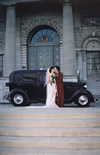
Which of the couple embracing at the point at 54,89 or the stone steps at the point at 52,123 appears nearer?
the stone steps at the point at 52,123

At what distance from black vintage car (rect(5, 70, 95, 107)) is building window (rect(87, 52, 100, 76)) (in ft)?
35.7

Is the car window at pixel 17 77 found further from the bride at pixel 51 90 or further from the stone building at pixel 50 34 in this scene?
the stone building at pixel 50 34

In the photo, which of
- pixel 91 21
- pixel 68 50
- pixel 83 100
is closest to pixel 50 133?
pixel 83 100

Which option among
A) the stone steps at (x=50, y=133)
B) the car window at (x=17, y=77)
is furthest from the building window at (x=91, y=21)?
the stone steps at (x=50, y=133)

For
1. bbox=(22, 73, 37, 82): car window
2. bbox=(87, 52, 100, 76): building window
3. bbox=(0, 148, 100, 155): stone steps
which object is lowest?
bbox=(0, 148, 100, 155): stone steps

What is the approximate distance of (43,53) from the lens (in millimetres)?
25391

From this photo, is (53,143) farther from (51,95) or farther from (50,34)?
(50,34)

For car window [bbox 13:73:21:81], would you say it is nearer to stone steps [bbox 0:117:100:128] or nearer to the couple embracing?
the couple embracing

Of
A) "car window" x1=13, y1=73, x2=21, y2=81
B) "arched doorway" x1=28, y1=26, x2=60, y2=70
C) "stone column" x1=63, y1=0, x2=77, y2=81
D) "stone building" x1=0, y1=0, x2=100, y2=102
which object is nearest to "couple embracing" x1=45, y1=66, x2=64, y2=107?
"car window" x1=13, y1=73, x2=21, y2=81

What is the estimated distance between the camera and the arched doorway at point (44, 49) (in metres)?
25.2

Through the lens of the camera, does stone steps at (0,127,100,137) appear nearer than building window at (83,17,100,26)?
Yes

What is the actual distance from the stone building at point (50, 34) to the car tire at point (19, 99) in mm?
9786

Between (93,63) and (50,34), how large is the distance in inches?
212

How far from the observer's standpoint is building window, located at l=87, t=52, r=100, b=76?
24516 mm
